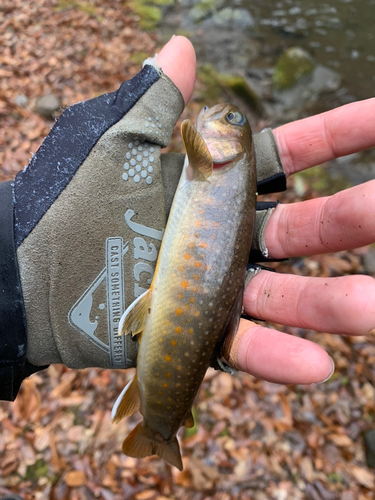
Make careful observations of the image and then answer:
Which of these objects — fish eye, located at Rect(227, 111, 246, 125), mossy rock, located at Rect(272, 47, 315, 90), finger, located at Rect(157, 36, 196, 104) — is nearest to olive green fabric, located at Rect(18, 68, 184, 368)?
finger, located at Rect(157, 36, 196, 104)

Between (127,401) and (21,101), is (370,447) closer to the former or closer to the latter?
(127,401)

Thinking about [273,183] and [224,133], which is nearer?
[224,133]

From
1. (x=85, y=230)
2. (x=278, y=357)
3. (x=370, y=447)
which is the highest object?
(x=85, y=230)

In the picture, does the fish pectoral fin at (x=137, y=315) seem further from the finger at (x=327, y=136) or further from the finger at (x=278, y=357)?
the finger at (x=327, y=136)

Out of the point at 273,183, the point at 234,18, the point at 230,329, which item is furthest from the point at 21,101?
the point at 234,18

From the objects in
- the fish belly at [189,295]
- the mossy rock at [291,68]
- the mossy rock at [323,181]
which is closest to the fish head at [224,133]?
the fish belly at [189,295]

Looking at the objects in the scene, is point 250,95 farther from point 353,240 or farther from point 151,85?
point 353,240

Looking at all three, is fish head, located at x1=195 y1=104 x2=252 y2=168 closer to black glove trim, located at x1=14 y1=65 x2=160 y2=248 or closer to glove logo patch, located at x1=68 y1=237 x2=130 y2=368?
black glove trim, located at x1=14 y1=65 x2=160 y2=248

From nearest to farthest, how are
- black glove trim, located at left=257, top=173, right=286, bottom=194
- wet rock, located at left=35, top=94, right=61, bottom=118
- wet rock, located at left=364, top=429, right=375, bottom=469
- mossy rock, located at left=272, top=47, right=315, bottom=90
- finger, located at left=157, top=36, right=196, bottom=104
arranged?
finger, located at left=157, top=36, right=196, bottom=104 → black glove trim, located at left=257, top=173, right=286, bottom=194 → wet rock, located at left=364, top=429, right=375, bottom=469 → wet rock, located at left=35, top=94, right=61, bottom=118 → mossy rock, located at left=272, top=47, right=315, bottom=90
